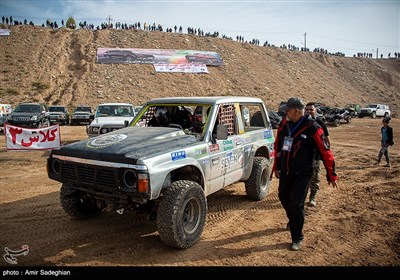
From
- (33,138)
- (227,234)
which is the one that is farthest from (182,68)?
(227,234)

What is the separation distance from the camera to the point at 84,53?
40.1 meters

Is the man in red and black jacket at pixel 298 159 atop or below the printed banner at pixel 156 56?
below

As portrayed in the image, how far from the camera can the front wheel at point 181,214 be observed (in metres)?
3.67

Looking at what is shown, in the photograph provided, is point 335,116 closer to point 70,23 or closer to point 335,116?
point 335,116

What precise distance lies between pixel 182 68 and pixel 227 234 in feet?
129

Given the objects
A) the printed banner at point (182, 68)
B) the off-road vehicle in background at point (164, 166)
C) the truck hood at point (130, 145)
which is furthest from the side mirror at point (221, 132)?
the printed banner at point (182, 68)

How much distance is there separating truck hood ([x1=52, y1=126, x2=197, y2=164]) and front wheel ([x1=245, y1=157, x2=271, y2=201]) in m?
1.84

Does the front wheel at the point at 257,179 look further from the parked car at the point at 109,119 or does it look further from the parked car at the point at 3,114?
the parked car at the point at 3,114

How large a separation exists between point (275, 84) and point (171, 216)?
4472cm

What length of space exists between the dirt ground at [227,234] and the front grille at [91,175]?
0.90m

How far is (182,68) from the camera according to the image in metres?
42.1

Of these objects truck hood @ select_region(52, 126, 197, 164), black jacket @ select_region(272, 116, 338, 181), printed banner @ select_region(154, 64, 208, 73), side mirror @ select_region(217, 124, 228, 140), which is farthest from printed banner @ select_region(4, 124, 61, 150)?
printed banner @ select_region(154, 64, 208, 73)
